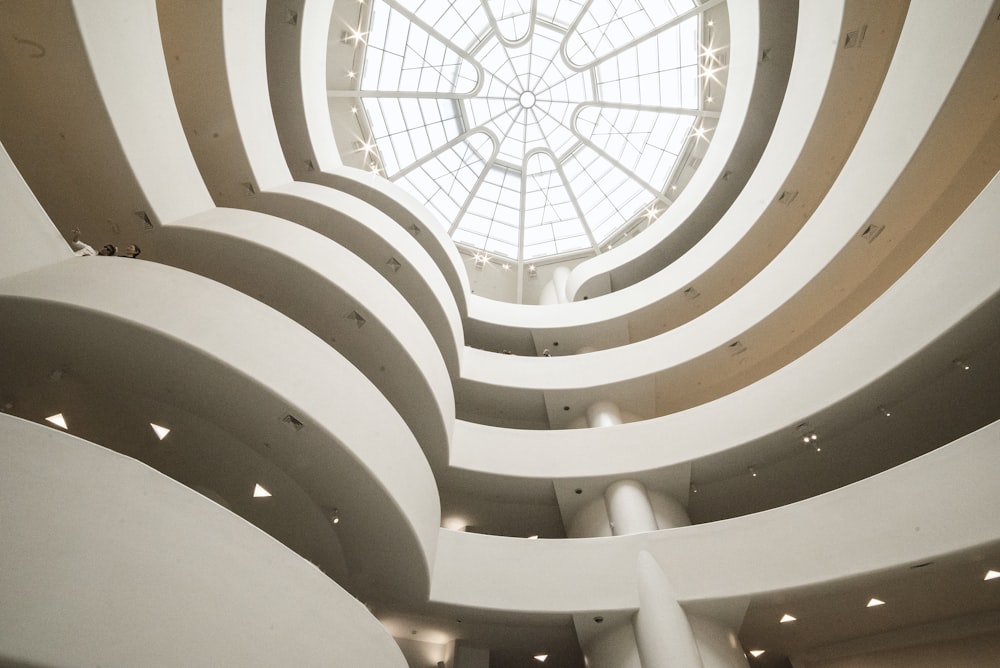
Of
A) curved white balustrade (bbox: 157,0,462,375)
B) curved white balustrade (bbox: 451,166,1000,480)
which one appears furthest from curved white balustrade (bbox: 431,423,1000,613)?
curved white balustrade (bbox: 157,0,462,375)

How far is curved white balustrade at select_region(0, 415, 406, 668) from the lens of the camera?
416cm

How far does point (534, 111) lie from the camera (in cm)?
2372

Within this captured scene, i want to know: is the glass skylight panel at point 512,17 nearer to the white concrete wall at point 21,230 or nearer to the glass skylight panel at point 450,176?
the glass skylight panel at point 450,176

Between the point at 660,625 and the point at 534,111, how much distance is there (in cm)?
2103

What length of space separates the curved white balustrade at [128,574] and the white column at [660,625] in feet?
19.0

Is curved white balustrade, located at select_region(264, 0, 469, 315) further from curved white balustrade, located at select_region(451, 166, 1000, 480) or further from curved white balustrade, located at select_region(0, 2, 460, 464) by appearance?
curved white balustrade, located at select_region(451, 166, 1000, 480)

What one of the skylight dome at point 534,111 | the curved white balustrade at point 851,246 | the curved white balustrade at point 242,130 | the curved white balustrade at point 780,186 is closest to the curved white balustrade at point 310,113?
the curved white balustrade at point 242,130

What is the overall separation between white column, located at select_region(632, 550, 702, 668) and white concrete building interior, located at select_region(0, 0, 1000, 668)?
9 centimetres

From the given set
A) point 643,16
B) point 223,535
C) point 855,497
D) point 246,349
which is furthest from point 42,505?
point 643,16

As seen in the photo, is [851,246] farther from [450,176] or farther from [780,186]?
[450,176]

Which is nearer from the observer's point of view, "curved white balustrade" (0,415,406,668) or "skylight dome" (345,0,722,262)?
"curved white balustrade" (0,415,406,668)

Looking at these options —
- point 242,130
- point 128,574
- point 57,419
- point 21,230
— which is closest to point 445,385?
point 57,419

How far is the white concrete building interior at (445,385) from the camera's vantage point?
6.30 m

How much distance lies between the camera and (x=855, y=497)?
31.9 ft
